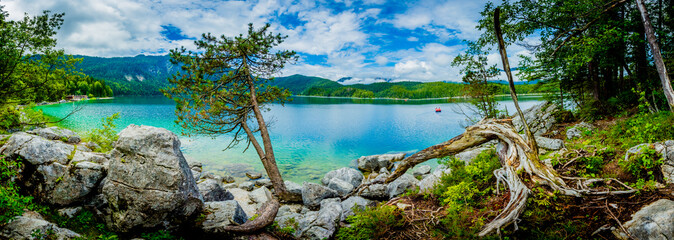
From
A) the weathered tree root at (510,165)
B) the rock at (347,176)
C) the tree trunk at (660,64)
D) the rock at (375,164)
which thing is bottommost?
the rock at (375,164)

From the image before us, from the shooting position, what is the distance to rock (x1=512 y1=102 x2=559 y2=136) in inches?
617

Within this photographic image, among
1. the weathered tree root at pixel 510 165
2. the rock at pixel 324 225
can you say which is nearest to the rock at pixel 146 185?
the rock at pixel 324 225

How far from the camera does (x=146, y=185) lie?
6004mm

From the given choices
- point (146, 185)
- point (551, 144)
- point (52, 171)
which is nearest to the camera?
point (146, 185)

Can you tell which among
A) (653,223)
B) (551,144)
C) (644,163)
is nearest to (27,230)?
(653,223)

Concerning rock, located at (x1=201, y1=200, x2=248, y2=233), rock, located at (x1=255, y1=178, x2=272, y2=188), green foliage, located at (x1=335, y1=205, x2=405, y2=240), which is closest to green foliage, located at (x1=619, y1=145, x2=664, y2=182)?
green foliage, located at (x1=335, y1=205, x2=405, y2=240)

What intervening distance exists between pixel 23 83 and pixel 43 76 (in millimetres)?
625

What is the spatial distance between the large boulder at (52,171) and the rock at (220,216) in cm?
324

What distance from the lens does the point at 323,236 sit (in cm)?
636

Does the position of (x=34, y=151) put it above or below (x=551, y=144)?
above

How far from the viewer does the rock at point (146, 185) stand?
5.92 meters

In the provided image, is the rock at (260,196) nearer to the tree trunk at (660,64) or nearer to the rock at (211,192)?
the rock at (211,192)

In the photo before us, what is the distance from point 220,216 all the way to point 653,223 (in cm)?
832

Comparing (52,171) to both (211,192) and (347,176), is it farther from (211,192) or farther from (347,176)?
(347,176)
